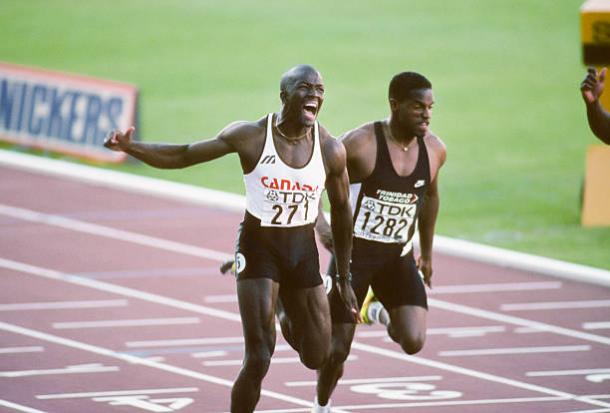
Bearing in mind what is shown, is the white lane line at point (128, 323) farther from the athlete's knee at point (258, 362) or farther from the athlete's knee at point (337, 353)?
the athlete's knee at point (258, 362)

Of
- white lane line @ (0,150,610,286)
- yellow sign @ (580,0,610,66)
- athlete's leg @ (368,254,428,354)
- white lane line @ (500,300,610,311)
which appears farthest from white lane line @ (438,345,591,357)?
yellow sign @ (580,0,610,66)

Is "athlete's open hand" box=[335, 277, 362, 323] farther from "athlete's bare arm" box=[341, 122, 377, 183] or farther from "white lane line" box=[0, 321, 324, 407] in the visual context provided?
"white lane line" box=[0, 321, 324, 407]

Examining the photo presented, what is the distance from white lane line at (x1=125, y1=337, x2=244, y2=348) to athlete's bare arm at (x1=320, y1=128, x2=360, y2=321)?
3212 mm

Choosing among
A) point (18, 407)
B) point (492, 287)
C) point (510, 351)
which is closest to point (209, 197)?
point (492, 287)

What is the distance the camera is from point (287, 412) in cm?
1105

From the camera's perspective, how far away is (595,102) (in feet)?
33.3

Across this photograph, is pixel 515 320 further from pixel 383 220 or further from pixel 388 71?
pixel 388 71

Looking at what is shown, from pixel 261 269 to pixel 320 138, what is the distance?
95 cm

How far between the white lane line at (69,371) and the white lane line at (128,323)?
128cm

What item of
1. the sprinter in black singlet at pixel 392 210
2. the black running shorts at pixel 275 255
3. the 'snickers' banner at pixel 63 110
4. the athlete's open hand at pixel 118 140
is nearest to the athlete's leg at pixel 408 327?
the sprinter in black singlet at pixel 392 210

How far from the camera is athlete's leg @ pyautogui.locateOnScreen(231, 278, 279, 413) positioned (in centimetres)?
944

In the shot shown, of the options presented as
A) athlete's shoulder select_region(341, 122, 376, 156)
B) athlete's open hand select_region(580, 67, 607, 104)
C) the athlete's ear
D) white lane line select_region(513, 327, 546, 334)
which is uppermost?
athlete's open hand select_region(580, 67, 607, 104)

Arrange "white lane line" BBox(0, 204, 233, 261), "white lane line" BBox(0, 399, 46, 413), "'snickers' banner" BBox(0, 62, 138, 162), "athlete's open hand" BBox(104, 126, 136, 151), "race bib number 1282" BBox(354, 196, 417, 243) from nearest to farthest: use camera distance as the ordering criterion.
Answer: "athlete's open hand" BBox(104, 126, 136, 151), "race bib number 1282" BBox(354, 196, 417, 243), "white lane line" BBox(0, 399, 46, 413), "white lane line" BBox(0, 204, 233, 261), "'snickers' banner" BBox(0, 62, 138, 162)

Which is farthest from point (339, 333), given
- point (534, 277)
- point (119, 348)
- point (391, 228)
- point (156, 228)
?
point (156, 228)
